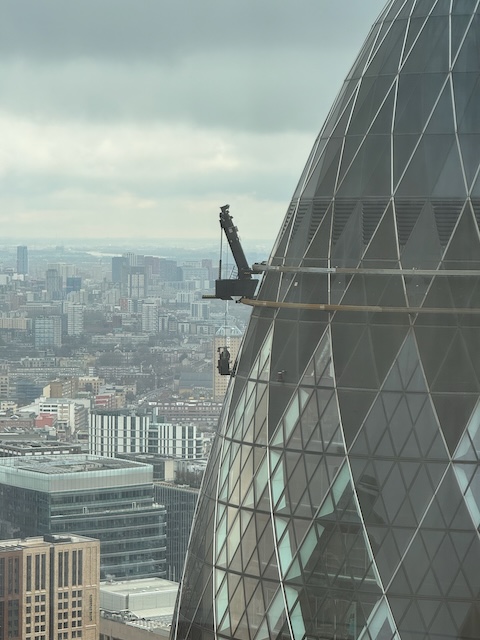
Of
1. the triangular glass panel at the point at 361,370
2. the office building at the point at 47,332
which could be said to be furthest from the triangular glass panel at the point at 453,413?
the office building at the point at 47,332

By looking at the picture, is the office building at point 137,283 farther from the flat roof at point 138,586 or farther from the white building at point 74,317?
the flat roof at point 138,586

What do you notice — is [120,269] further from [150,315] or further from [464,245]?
[464,245]

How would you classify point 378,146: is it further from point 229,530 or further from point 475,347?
point 229,530

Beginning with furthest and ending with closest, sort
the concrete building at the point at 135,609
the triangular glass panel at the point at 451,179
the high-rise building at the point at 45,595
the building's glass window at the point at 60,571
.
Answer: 1. the building's glass window at the point at 60,571
2. the high-rise building at the point at 45,595
3. the concrete building at the point at 135,609
4. the triangular glass panel at the point at 451,179

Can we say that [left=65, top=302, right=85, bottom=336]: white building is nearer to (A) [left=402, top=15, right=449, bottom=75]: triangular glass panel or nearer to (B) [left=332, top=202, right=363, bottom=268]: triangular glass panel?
(B) [left=332, top=202, right=363, bottom=268]: triangular glass panel

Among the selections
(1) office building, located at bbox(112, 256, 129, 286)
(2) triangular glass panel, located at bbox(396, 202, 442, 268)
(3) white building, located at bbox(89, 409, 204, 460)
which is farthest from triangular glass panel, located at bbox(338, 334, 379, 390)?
(3) white building, located at bbox(89, 409, 204, 460)

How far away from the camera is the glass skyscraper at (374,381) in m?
10.9

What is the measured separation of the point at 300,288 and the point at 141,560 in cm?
5270

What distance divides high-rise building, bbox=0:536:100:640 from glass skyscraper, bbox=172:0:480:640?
38804 millimetres

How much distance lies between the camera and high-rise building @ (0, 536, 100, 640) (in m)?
50.4

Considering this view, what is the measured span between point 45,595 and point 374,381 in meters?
41.1

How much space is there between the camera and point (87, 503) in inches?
2685

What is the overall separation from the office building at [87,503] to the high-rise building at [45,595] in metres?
8.03

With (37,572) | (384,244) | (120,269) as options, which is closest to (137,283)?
(120,269)
